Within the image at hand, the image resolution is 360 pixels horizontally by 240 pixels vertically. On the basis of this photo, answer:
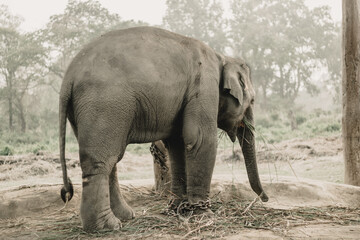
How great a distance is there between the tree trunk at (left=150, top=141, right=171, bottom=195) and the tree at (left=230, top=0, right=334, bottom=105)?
74.6ft

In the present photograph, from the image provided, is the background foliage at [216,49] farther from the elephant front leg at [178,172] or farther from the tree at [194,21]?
the elephant front leg at [178,172]

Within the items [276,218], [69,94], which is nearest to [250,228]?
[276,218]

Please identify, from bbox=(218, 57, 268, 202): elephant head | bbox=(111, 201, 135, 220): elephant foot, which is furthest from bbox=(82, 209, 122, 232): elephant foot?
bbox=(218, 57, 268, 202): elephant head

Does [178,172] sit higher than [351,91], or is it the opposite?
[351,91]

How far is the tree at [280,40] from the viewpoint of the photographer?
1053 inches

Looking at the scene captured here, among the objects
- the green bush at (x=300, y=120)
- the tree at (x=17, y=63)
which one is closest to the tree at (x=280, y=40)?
the green bush at (x=300, y=120)

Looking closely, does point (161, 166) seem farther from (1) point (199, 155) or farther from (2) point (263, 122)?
(2) point (263, 122)

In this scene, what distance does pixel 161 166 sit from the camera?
4805 millimetres

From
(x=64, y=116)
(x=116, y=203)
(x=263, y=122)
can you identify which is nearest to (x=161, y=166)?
(x=116, y=203)

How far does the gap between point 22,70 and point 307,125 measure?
15.5 m

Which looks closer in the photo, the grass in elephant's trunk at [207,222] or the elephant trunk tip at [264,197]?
the grass in elephant's trunk at [207,222]

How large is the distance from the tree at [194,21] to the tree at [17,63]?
36.1ft

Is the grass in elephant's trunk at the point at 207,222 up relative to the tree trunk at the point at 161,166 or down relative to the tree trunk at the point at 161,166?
down

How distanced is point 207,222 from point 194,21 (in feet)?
90.8
